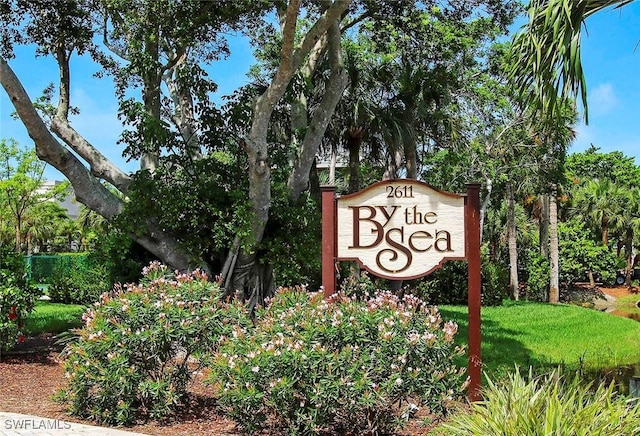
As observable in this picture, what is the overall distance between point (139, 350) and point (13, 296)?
3.92m

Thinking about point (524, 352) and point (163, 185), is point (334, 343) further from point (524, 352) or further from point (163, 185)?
point (524, 352)

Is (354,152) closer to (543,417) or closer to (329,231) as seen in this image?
(329,231)

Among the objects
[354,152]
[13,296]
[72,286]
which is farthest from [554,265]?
[13,296]

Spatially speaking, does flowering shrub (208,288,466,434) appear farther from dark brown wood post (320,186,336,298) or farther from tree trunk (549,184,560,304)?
tree trunk (549,184,560,304)

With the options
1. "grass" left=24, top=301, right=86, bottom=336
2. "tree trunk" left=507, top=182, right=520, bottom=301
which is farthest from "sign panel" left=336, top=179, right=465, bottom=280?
"tree trunk" left=507, top=182, right=520, bottom=301

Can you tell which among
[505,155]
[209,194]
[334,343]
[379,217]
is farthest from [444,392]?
[505,155]

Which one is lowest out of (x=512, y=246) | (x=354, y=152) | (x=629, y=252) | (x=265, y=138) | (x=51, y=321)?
(x=51, y=321)

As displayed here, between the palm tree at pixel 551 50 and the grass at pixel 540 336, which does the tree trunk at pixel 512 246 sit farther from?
the palm tree at pixel 551 50

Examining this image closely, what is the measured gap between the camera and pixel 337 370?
5.62 meters

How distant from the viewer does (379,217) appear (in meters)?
7.27

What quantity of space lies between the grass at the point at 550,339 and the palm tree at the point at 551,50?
350 cm

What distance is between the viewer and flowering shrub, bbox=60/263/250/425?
20.5 feet

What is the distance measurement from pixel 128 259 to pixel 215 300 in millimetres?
5901

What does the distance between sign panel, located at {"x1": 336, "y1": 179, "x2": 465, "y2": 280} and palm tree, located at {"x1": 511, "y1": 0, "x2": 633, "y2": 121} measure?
136cm
